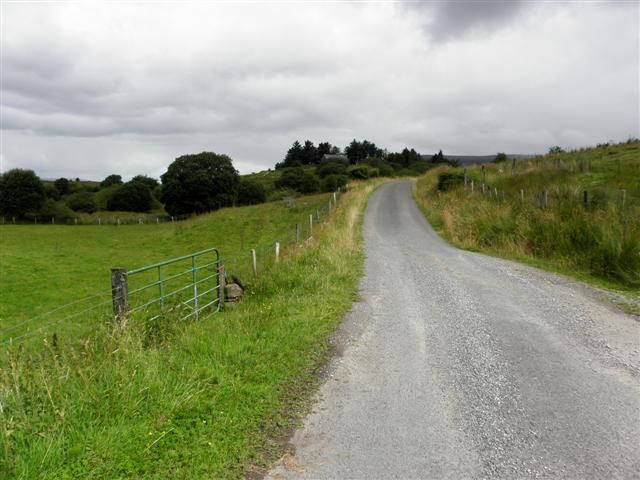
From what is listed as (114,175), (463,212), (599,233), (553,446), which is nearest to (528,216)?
(599,233)

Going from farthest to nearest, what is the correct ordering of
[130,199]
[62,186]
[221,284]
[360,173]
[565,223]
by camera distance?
[62,186]
[130,199]
[360,173]
[565,223]
[221,284]

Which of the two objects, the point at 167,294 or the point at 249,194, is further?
the point at 249,194

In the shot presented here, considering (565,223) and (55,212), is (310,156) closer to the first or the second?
(55,212)

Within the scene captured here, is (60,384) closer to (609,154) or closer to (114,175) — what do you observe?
(609,154)

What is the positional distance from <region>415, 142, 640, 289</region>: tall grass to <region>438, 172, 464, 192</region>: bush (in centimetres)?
468

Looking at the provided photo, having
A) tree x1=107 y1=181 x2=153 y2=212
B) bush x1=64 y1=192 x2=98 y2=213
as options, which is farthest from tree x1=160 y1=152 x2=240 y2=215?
bush x1=64 y1=192 x2=98 y2=213

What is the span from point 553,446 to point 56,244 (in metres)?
36.7

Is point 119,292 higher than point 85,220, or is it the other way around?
point 119,292

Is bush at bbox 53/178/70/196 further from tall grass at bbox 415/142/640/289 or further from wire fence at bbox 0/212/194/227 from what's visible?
tall grass at bbox 415/142/640/289

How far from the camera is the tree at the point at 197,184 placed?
64.8 meters

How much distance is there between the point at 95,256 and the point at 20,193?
5717 cm

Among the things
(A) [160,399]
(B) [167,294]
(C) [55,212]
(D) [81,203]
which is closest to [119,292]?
(A) [160,399]

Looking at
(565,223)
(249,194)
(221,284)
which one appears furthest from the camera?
(249,194)

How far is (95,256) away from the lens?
25969mm
